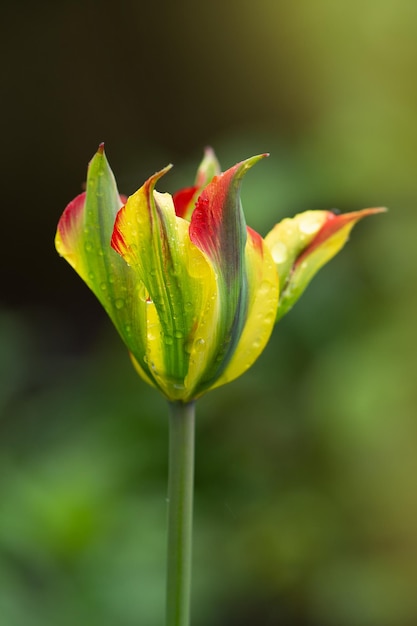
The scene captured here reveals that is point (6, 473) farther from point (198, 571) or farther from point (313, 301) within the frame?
point (313, 301)

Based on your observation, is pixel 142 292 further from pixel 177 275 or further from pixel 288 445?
pixel 288 445

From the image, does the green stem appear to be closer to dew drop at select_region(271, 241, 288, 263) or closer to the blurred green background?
dew drop at select_region(271, 241, 288, 263)

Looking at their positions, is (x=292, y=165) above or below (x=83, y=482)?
above

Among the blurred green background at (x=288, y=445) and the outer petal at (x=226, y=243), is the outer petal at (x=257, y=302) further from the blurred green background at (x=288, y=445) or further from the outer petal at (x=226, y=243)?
the blurred green background at (x=288, y=445)

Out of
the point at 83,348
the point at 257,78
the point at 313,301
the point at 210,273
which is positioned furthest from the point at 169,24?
the point at 210,273

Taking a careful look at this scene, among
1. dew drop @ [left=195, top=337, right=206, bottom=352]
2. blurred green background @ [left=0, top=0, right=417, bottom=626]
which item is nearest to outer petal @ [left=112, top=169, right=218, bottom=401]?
dew drop @ [left=195, top=337, right=206, bottom=352]

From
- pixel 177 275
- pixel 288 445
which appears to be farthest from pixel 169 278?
pixel 288 445

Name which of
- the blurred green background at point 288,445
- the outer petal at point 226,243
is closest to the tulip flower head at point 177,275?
the outer petal at point 226,243
